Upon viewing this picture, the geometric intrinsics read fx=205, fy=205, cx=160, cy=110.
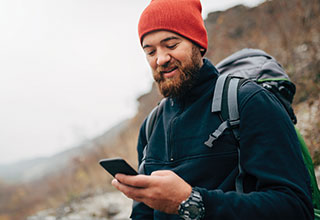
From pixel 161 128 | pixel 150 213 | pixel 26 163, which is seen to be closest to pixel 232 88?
pixel 161 128

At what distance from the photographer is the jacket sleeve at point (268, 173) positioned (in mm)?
861

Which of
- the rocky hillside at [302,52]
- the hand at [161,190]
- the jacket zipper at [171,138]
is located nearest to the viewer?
the hand at [161,190]

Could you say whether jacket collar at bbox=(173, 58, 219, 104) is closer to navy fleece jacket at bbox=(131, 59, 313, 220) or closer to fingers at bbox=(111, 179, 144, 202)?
navy fleece jacket at bbox=(131, 59, 313, 220)

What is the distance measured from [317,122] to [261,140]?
10.2 feet

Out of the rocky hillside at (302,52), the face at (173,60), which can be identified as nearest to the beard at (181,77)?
the face at (173,60)

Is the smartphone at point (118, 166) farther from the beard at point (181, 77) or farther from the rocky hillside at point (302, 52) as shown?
the rocky hillside at point (302, 52)

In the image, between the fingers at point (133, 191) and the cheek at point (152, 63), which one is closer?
the fingers at point (133, 191)

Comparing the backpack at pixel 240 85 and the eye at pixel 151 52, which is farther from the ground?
the eye at pixel 151 52

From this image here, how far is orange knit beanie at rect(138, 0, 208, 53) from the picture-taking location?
1.34 metres

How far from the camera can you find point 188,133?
123 centimetres

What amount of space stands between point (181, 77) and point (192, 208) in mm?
772

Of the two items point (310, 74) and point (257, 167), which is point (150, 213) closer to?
point (257, 167)

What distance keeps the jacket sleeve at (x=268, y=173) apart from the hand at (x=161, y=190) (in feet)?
0.35

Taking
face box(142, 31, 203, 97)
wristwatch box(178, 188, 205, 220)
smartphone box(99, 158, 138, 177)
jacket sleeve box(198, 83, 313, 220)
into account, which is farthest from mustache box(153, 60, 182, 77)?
wristwatch box(178, 188, 205, 220)
